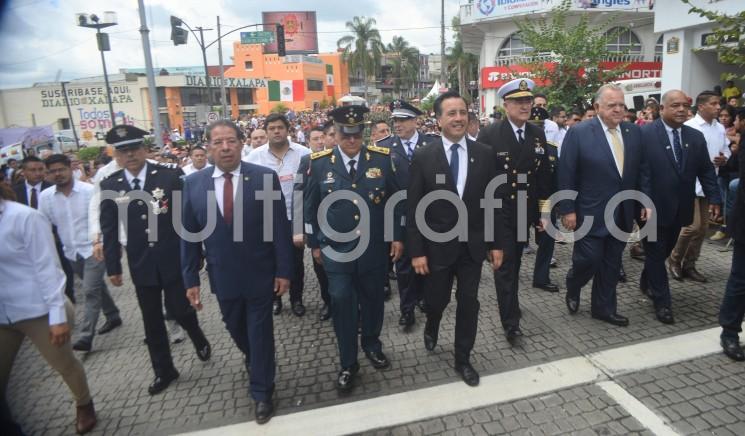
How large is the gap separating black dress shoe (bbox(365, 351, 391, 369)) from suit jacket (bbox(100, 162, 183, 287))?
5.83ft

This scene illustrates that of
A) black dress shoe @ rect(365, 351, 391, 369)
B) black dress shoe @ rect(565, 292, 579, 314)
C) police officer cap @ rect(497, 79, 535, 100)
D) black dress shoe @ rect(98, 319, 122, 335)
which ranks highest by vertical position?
police officer cap @ rect(497, 79, 535, 100)

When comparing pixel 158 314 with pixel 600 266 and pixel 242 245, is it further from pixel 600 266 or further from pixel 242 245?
pixel 600 266

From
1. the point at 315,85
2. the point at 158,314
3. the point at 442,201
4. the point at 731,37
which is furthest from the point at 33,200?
Result: the point at 315,85

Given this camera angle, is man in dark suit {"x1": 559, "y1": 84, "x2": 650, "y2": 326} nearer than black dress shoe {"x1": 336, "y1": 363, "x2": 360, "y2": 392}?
No

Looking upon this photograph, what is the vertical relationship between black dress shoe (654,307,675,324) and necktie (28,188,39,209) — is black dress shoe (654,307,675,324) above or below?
below

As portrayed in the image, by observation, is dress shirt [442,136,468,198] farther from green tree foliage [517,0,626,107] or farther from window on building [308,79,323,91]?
window on building [308,79,323,91]

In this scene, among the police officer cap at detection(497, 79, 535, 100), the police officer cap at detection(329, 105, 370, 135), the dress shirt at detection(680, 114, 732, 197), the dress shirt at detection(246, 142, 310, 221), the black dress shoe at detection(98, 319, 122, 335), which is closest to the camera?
the police officer cap at detection(329, 105, 370, 135)

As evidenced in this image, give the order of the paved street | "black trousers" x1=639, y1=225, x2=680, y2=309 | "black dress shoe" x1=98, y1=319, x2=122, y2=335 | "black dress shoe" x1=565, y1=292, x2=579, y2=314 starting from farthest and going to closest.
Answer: "black dress shoe" x1=98, y1=319, x2=122, y2=335
"black dress shoe" x1=565, y1=292, x2=579, y2=314
"black trousers" x1=639, y1=225, x2=680, y2=309
the paved street

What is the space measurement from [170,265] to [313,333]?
5.27 ft

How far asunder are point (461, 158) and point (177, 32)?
17.5 meters

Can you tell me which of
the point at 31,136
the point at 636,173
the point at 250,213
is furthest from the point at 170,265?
the point at 31,136

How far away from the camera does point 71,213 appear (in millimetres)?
4957

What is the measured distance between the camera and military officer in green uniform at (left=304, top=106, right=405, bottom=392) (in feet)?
11.8

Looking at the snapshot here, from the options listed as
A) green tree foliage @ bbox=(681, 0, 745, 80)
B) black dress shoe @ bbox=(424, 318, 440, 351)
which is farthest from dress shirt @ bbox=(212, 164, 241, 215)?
green tree foliage @ bbox=(681, 0, 745, 80)
